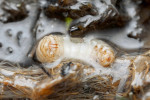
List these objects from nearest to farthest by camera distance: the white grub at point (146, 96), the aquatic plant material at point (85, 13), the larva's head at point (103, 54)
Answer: the white grub at point (146, 96)
the larva's head at point (103, 54)
the aquatic plant material at point (85, 13)

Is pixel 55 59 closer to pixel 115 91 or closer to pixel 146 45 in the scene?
pixel 115 91

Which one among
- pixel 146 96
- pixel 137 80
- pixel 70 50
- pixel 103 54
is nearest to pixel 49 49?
pixel 70 50

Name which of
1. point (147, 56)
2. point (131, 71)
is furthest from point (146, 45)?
point (131, 71)

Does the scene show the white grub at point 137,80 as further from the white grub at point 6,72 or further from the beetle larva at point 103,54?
the white grub at point 6,72

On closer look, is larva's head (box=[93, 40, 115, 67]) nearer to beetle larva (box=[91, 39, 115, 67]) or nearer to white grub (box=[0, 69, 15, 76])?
beetle larva (box=[91, 39, 115, 67])

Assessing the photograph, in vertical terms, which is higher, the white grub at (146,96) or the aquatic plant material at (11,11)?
the aquatic plant material at (11,11)

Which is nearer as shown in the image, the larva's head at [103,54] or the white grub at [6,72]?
the white grub at [6,72]

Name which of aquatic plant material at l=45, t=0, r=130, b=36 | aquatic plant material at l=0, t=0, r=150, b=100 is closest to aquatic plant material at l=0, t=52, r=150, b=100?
aquatic plant material at l=0, t=0, r=150, b=100

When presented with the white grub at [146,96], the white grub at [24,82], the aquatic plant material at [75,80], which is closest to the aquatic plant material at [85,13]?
the aquatic plant material at [75,80]
